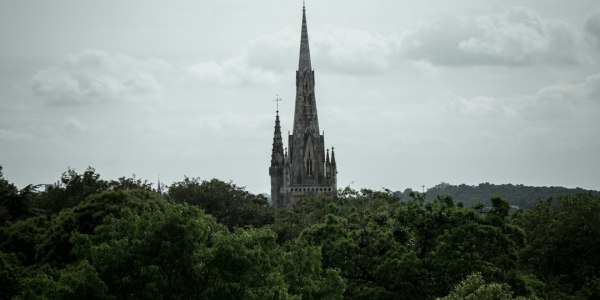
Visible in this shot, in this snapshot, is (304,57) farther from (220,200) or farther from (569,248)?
(569,248)

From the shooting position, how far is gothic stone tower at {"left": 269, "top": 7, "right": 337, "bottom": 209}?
123312 millimetres

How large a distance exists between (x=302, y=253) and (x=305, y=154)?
82890mm

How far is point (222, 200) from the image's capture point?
9200cm

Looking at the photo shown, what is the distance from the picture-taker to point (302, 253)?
41125mm

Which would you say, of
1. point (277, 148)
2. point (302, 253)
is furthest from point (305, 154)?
point (302, 253)

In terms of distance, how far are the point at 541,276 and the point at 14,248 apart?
27.5 metres

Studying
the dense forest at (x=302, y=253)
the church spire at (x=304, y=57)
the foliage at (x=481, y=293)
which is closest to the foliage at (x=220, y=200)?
the dense forest at (x=302, y=253)

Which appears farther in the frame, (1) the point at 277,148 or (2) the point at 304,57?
(1) the point at 277,148

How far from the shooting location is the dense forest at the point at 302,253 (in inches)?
1470

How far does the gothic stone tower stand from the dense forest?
57372 mm

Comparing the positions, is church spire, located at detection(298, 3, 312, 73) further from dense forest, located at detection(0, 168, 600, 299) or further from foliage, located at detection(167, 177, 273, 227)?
dense forest, located at detection(0, 168, 600, 299)

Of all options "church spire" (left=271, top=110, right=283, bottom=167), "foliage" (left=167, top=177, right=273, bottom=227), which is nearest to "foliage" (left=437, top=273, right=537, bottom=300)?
"foliage" (left=167, top=177, right=273, bottom=227)

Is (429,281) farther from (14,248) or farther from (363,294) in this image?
(14,248)

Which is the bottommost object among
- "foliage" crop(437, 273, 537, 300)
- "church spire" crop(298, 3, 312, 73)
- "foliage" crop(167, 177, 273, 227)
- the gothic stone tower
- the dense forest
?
"foliage" crop(437, 273, 537, 300)
